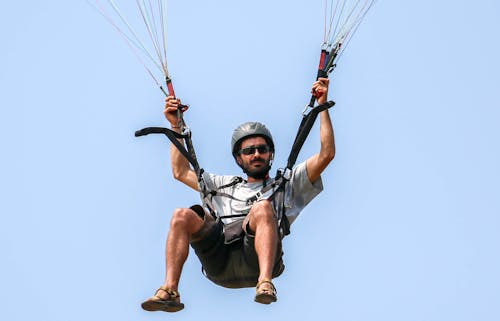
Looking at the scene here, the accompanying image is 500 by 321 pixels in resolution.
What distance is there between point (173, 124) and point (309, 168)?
1.52 m

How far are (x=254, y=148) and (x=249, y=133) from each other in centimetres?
17

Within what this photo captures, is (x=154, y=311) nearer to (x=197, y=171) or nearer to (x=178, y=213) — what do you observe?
(x=178, y=213)

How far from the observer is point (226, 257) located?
13.4 metres

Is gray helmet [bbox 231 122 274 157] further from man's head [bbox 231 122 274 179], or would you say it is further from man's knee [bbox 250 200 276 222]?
man's knee [bbox 250 200 276 222]

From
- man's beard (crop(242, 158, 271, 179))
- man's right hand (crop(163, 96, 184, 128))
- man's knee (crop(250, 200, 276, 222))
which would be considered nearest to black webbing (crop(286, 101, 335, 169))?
man's knee (crop(250, 200, 276, 222))

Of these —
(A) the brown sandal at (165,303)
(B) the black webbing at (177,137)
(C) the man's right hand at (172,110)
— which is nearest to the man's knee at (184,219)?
(A) the brown sandal at (165,303)

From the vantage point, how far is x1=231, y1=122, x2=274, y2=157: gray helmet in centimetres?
1374

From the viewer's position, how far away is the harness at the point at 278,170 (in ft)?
42.9

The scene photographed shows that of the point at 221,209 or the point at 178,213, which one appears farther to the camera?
the point at 221,209

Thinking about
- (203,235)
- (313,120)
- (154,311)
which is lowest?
(154,311)

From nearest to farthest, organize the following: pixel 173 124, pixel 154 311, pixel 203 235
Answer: pixel 154 311, pixel 203 235, pixel 173 124

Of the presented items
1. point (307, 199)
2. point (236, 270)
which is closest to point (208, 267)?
point (236, 270)

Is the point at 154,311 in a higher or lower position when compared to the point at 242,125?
lower

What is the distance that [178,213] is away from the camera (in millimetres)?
12703
